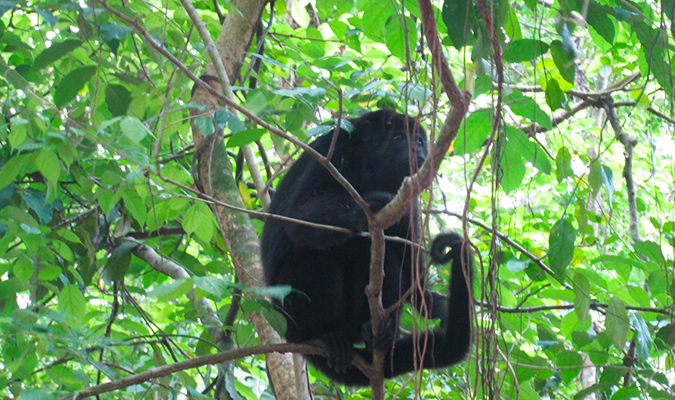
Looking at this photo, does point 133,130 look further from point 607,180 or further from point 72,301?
point 607,180

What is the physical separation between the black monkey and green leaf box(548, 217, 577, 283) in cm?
44

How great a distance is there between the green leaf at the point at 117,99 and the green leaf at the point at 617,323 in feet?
7.09

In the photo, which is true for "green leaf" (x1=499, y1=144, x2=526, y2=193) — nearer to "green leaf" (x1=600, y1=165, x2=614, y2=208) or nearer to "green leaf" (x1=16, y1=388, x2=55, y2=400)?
"green leaf" (x1=600, y1=165, x2=614, y2=208)

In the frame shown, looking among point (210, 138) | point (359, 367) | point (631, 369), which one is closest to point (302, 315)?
point (359, 367)

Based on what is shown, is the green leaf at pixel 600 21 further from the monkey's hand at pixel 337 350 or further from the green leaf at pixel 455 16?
the monkey's hand at pixel 337 350


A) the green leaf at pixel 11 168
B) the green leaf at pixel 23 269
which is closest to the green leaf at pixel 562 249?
the green leaf at pixel 11 168

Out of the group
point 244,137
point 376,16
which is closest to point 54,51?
point 244,137

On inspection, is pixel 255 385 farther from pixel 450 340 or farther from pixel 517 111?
pixel 517 111

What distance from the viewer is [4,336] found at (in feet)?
7.76

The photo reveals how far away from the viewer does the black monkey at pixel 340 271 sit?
2.74m

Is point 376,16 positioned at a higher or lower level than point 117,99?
higher

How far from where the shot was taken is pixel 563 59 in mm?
1956

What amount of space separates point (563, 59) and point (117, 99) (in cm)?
179

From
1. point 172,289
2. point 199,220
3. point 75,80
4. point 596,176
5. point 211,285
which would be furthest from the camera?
point 199,220
